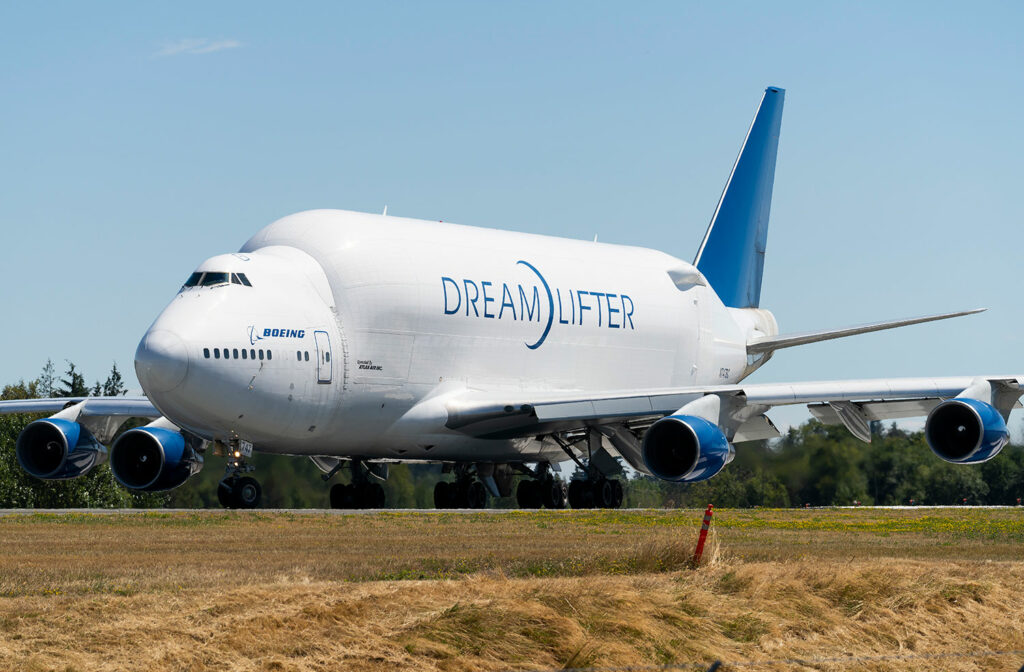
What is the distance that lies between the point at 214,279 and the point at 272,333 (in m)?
1.41

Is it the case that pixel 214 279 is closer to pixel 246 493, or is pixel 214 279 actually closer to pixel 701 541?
pixel 246 493

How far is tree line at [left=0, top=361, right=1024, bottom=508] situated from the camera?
3466 cm

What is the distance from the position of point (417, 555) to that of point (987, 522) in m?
14.4

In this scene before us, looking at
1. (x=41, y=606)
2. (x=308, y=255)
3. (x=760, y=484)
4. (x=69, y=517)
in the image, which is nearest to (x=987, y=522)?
(x=760, y=484)

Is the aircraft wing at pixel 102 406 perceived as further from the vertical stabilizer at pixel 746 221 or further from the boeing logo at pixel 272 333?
the vertical stabilizer at pixel 746 221

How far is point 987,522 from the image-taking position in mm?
28719

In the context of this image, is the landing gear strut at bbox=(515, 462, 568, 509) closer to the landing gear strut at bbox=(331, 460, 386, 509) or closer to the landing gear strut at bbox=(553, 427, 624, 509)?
the landing gear strut at bbox=(553, 427, 624, 509)

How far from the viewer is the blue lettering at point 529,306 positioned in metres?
33.3

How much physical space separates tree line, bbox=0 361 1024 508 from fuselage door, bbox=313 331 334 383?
5.71 m

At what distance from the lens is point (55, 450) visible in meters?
31.1

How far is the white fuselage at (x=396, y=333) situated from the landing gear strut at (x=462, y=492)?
1.03 m

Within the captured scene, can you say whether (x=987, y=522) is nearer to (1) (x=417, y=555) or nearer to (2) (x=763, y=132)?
(1) (x=417, y=555)

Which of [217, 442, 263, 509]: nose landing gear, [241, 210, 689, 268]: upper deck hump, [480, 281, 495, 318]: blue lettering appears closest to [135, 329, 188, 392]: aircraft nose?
[217, 442, 263, 509]: nose landing gear

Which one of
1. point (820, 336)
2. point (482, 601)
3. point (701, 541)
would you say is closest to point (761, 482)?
point (820, 336)
